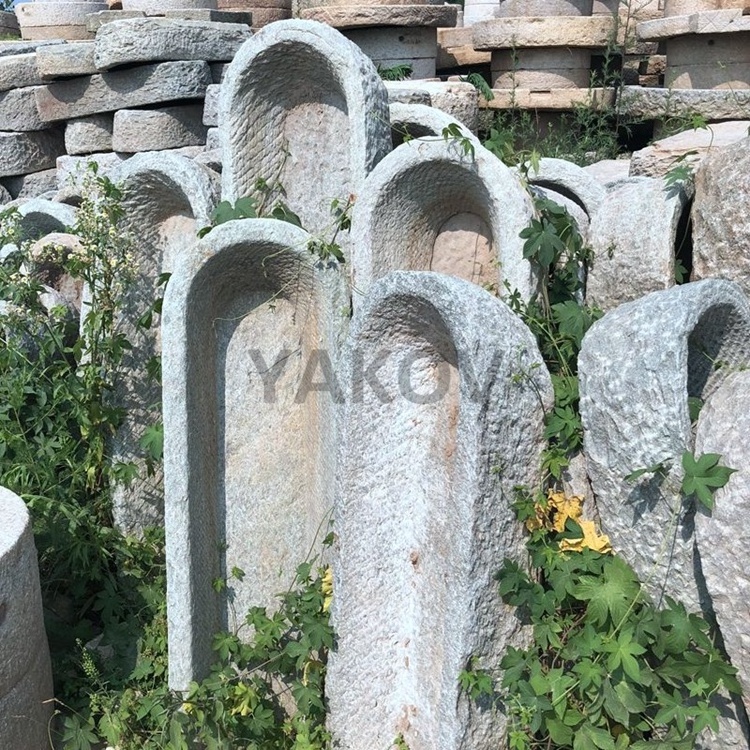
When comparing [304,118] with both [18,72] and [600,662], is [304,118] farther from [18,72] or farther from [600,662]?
[18,72]

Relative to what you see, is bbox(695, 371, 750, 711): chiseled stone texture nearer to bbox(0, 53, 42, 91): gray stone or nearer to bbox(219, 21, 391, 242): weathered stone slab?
bbox(219, 21, 391, 242): weathered stone slab

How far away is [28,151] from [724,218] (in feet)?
14.9

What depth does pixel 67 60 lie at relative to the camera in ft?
16.7

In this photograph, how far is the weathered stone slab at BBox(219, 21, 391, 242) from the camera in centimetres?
266

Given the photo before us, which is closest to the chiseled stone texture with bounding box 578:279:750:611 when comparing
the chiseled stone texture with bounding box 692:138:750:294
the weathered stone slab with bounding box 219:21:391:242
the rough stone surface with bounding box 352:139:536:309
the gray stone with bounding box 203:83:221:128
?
the chiseled stone texture with bounding box 692:138:750:294

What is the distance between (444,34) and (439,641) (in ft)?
16.1

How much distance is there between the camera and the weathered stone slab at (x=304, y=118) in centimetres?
266

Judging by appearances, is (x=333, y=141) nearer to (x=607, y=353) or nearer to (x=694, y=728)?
(x=607, y=353)

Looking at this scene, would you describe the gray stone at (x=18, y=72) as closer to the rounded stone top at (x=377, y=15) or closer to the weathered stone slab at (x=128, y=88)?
the weathered stone slab at (x=128, y=88)

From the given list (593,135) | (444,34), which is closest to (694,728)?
(593,135)

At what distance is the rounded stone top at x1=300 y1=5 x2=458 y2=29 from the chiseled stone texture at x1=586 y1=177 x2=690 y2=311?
9.94 feet

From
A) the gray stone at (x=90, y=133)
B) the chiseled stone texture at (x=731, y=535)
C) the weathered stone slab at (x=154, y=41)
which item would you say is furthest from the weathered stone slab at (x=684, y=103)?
the gray stone at (x=90, y=133)

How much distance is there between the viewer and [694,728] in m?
1.82

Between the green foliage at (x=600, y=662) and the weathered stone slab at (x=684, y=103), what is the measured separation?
2.71 m
